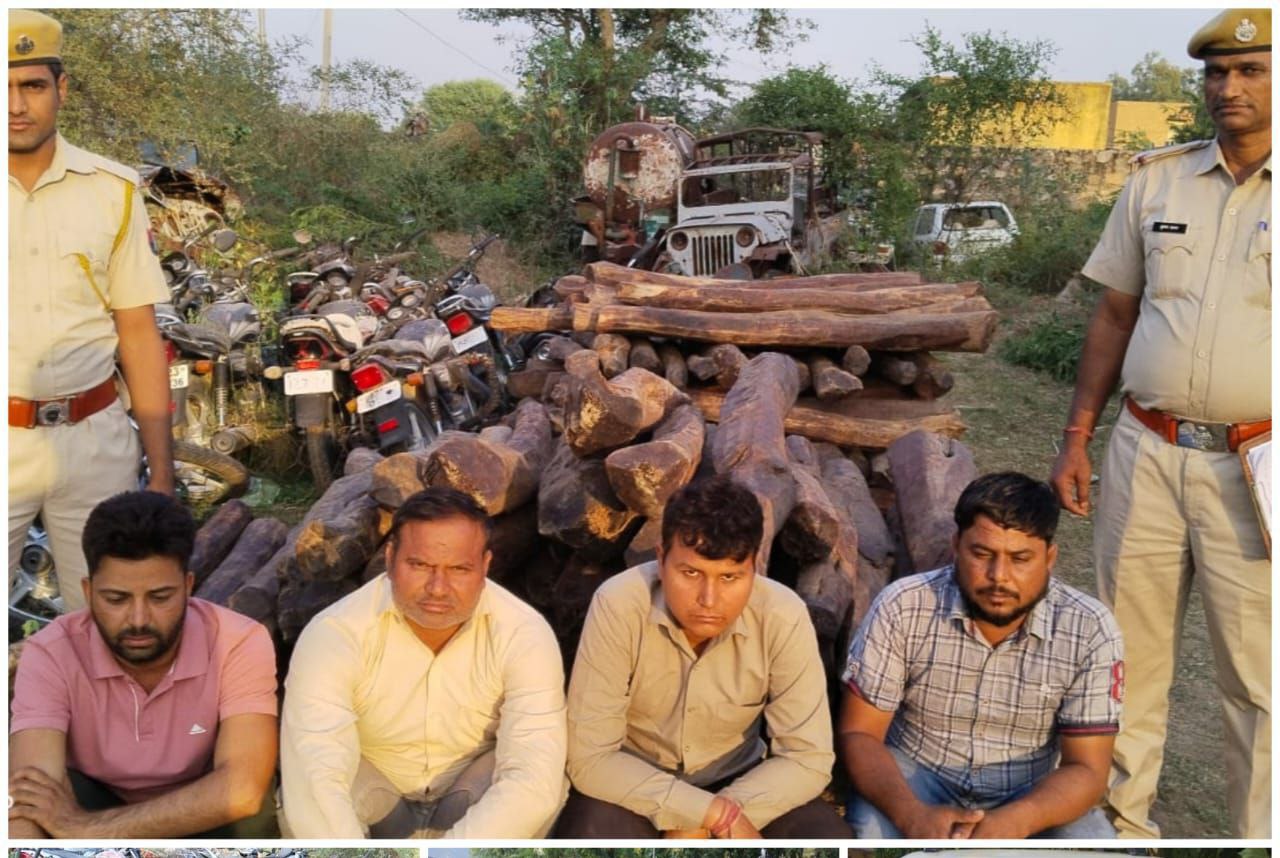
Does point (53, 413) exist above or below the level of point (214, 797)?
above

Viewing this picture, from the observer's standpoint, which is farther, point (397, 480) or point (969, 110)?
point (969, 110)

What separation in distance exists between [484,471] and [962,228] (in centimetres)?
1287

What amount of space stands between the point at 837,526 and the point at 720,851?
1.28 metres

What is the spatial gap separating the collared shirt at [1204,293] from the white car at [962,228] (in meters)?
11.3

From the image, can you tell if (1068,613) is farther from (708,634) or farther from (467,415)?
(467,415)

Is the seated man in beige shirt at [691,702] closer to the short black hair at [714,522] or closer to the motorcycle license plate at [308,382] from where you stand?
the short black hair at [714,522]

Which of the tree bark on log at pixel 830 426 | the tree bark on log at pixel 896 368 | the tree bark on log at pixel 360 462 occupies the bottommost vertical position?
the tree bark on log at pixel 830 426

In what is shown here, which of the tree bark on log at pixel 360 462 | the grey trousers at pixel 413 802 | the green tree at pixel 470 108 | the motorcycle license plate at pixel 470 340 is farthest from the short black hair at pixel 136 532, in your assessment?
the green tree at pixel 470 108

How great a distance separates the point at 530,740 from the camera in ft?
10.1

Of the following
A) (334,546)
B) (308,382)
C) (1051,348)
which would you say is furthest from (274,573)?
(1051,348)

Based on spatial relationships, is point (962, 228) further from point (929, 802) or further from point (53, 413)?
point (53, 413)

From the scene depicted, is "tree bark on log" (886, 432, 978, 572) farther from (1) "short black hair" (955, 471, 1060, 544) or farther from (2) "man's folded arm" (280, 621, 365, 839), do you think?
(2) "man's folded arm" (280, 621, 365, 839)

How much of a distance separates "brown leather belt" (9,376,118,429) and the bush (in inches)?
359

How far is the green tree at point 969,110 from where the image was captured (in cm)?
1622
